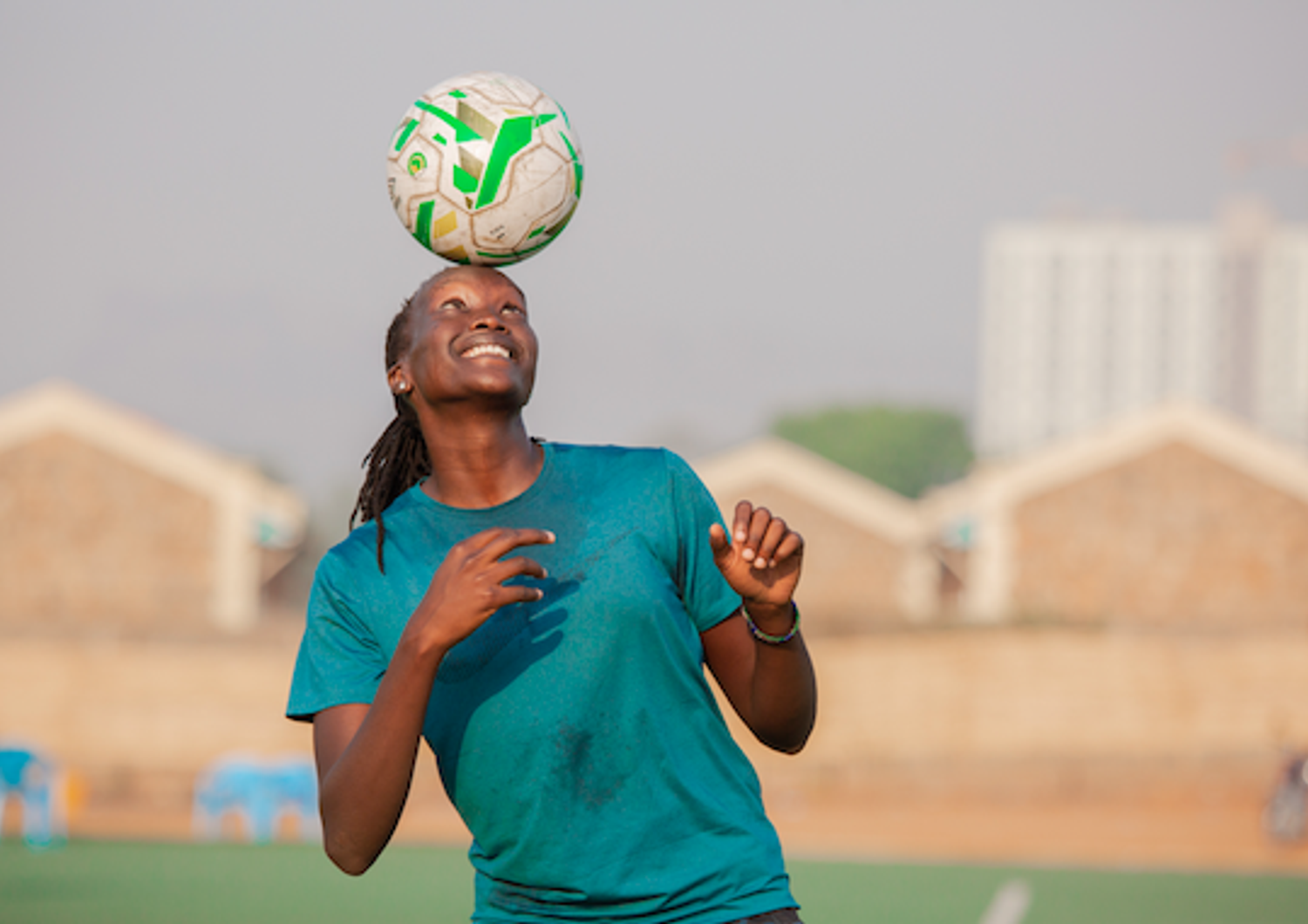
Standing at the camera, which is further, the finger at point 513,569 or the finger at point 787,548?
the finger at point 787,548

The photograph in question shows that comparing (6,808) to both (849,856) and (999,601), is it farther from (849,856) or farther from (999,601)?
(999,601)

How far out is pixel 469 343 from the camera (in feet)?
11.6

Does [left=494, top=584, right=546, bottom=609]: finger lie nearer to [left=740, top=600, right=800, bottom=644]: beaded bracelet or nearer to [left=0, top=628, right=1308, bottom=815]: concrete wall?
[left=740, top=600, right=800, bottom=644]: beaded bracelet

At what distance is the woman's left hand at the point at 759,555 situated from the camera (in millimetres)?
3232

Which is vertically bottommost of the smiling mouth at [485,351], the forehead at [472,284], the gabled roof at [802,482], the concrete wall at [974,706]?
the concrete wall at [974,706]

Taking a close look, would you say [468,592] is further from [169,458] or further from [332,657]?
[169,458]

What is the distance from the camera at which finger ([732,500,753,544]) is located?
322 cm

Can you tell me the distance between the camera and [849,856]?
21.3m

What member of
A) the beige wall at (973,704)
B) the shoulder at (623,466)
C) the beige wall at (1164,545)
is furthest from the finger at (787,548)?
the beige wall at (1164,545)

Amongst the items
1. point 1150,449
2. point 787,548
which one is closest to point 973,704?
point 1150,449

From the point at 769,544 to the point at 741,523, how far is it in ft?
0.24

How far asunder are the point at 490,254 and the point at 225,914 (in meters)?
11.4

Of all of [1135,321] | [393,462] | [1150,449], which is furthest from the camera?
→ [1135,321]

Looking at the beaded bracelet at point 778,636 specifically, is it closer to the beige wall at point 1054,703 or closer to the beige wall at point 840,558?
the beige wall at point 1054,703
